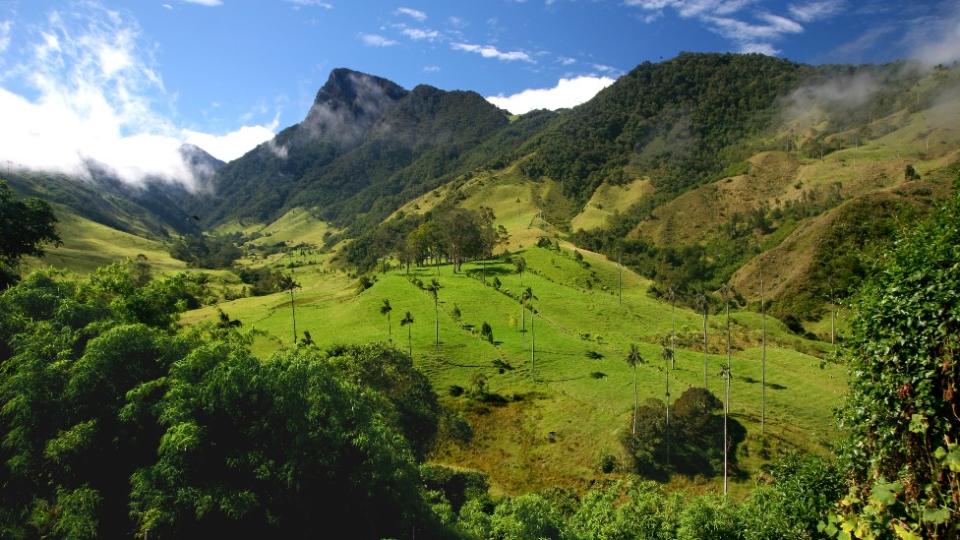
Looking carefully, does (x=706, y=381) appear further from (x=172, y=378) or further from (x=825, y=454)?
(x=172, y=378)

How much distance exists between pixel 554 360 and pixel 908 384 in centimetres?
7764

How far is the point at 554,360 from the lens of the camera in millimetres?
86938

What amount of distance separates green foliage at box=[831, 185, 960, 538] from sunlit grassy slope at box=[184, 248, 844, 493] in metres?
49.5

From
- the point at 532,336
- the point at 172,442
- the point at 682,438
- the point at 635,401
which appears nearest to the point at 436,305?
the point at 532,336

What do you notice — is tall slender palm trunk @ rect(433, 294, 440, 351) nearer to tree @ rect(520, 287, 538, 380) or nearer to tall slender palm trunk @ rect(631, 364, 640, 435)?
tree @ rect(520, 287, 538, 380)

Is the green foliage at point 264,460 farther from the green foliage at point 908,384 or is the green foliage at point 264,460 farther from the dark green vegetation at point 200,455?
the green foliage at point 908,384

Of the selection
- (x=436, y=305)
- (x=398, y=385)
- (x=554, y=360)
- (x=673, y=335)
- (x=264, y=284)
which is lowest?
(x=554, y=360)

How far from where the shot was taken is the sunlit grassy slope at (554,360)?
64562 mm

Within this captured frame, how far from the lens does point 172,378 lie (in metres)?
22.1

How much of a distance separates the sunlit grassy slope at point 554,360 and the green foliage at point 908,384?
163ft

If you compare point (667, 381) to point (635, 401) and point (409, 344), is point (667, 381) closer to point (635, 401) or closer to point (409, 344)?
point (635, 401)

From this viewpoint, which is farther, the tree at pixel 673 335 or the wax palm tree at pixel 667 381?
the tree at pixel 673 335

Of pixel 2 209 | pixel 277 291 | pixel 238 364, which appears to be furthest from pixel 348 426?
pixel 277 291

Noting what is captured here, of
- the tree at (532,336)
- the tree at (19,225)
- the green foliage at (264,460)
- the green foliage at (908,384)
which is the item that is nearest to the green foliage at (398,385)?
the tree at (532,336)
